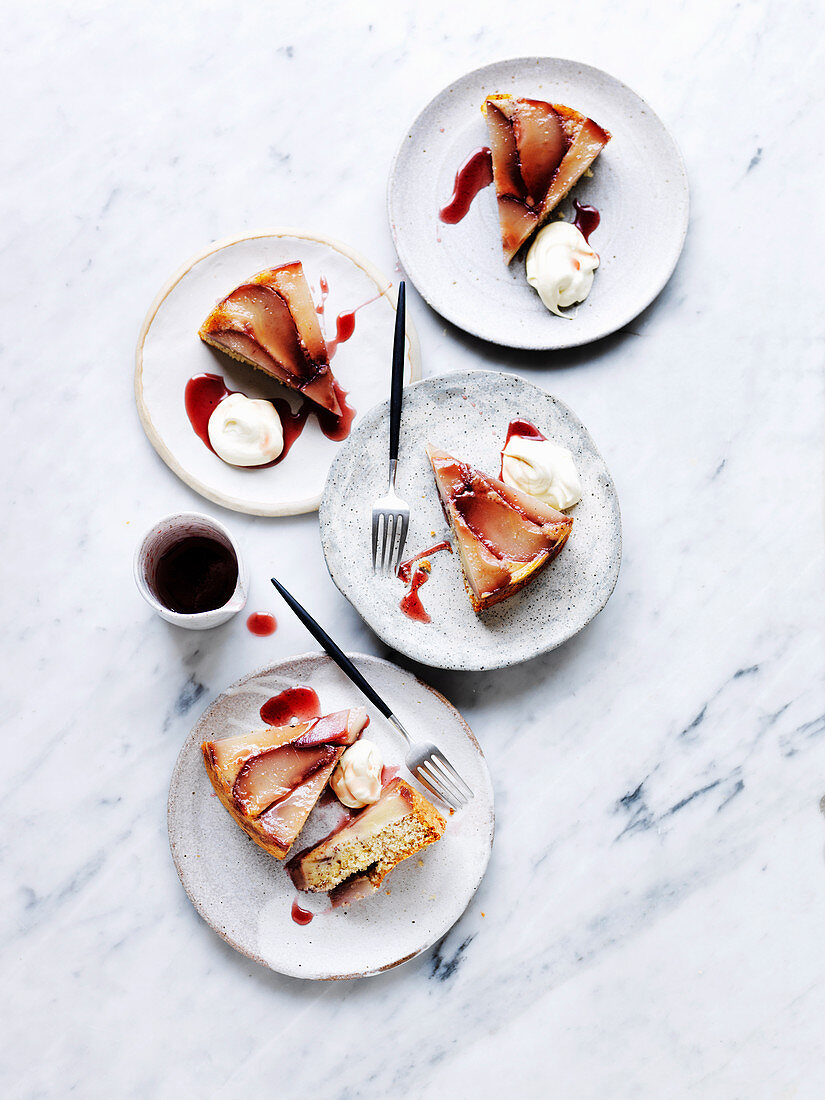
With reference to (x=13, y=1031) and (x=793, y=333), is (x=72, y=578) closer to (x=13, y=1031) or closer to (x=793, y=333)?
(x=13, y=1031)

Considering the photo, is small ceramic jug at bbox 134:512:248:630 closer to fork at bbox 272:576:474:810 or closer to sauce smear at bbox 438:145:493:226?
fork at bbox 272:576:474:810

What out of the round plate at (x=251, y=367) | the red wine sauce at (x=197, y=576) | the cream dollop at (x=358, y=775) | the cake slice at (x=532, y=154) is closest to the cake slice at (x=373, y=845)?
the cream dollop at (x=358, y=775)

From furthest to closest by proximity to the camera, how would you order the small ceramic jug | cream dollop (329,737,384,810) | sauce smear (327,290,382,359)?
sauce smear (327,290,382,359), cream dollop (329,737,384,810), the small ceramic jug

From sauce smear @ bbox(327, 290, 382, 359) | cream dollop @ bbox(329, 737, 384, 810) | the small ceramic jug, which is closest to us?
the small ceramic jug

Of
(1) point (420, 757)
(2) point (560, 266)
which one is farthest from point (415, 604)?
(2) point (560, 266)

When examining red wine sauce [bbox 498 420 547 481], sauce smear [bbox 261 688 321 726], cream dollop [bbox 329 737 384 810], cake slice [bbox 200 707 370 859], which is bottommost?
cream dollop [bbox 329 737 384 810]

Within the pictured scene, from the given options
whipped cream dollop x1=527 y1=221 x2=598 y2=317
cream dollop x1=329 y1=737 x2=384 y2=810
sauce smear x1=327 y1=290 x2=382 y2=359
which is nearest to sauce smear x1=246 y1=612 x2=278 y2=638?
cream dollop x1=329 y1=737 x2=384 y2=810
